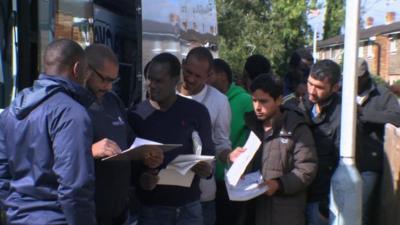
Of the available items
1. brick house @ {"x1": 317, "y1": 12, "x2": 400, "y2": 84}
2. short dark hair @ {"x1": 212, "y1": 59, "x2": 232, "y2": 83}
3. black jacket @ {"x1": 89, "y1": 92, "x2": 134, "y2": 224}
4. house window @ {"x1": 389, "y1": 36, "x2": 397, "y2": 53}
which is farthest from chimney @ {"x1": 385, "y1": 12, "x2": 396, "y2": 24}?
black jacket @ {"x1": 89, "y1": 92, "x2": 134, "y2": 224}

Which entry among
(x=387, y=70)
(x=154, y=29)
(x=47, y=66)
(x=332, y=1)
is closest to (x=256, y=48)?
(x=332, y=1)

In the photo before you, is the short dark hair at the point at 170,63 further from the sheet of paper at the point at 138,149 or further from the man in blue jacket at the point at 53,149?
the man in blue jacket at the point at 53,149

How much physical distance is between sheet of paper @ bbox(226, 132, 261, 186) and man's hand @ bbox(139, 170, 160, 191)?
49cm

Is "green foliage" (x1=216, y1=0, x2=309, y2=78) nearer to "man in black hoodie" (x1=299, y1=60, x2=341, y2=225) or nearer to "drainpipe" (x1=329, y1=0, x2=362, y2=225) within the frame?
"man in black hoodie" (x1=299, y1=60, x2=341, y2=225)

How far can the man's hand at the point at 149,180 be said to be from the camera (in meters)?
4.39

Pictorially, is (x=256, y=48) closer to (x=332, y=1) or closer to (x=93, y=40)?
(x=332, y=1)

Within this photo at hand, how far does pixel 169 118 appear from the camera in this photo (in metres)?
4.52

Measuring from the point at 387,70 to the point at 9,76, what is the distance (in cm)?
4758

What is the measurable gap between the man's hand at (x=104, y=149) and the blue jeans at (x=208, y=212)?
1457 millimetres

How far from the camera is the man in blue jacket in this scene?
3.30 meters

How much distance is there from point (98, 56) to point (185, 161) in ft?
2.87

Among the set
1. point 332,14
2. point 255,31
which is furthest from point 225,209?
point 255,31

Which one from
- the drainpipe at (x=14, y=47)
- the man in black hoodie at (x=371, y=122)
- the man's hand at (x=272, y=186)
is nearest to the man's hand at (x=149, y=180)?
the man's hand at (x=272, y=186)

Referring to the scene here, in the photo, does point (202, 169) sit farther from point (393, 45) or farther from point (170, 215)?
point (393, 45)
